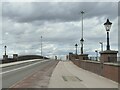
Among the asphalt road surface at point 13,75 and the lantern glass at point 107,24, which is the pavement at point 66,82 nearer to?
the asphalt road surface at point 13,75

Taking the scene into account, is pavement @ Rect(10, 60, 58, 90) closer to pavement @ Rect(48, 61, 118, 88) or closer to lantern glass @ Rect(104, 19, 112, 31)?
pavement @ Rect(48, 61, 118, 88)

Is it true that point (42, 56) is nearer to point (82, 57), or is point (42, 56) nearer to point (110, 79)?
point (82, 57)

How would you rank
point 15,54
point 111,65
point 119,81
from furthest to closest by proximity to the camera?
point 15,54
point 111,65
point 119,81

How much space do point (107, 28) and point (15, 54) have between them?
92.0 metres

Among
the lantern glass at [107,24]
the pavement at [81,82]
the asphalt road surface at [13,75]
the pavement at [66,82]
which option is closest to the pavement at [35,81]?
the pavement at [66,82]

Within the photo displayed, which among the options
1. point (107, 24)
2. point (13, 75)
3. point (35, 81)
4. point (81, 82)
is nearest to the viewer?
point (81, 82)

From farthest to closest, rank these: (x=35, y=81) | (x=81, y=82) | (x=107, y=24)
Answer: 1. (x=107, y=24)
2. (x=35, y=81)
3. (x=81, y=82)

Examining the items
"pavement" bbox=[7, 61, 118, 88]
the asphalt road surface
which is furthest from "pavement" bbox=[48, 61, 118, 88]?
the asphalt road surface

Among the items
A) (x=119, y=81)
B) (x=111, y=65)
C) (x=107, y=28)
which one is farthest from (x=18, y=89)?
(x=107, y=28)

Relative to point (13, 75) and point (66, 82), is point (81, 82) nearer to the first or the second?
point (66, 82)

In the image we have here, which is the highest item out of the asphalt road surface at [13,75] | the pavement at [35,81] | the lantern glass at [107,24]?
the lantern glass at [107,24]

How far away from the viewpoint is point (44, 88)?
19.6m

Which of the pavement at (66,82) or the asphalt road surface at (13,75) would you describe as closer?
the pavement at (66,82)

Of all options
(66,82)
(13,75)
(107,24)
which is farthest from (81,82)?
(13,75)
